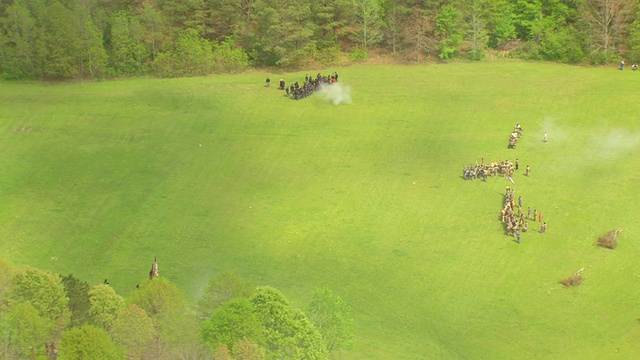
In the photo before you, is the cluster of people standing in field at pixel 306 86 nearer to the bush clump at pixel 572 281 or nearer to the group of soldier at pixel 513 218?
the group of soldier at pixel 513 218

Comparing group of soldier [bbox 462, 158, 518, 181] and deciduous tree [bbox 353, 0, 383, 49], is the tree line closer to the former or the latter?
group of soldier [bbox 462, 158, 518, 181]

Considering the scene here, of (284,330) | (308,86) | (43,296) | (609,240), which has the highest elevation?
(308,86)

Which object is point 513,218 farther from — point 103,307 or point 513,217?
point 103,307

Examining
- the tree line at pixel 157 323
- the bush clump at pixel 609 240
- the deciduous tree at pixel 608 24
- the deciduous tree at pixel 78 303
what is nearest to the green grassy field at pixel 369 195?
the bush clump at pixel 609 240

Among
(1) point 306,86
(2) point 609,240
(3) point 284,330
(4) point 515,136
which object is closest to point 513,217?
(2) point 609,240

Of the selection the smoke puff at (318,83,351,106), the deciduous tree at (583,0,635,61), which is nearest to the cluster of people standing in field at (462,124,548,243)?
the smoke puff at (318,83,351,106)

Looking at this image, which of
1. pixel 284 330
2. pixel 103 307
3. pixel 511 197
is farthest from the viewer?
pixel 511 197
